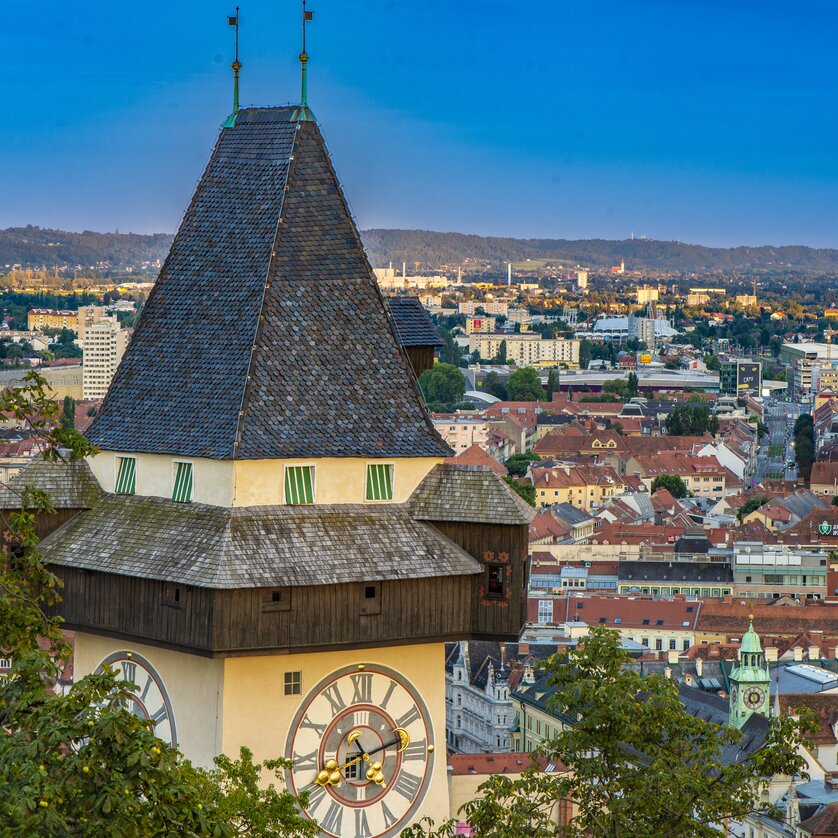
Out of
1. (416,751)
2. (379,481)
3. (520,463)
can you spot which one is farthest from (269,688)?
(520,463)

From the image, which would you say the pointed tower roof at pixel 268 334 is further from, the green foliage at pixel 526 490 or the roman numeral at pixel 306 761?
the green foliage at pixel 526 490

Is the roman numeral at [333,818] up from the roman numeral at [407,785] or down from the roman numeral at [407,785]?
down

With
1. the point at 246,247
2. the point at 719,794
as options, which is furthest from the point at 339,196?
the point at 719,794

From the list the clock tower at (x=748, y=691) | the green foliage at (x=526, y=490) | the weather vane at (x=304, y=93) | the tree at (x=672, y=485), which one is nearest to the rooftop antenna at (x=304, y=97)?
the weather vane at (x=304, y=93)

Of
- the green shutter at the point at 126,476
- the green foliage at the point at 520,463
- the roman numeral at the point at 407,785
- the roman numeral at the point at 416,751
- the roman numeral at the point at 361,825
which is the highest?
the green shutter at the point at 126,476

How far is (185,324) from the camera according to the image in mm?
20109

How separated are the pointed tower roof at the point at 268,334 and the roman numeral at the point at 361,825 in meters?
3.16

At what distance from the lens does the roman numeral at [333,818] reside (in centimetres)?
1953

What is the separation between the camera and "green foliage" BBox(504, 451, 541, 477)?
176375 mm

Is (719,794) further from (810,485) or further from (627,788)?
(810,485)

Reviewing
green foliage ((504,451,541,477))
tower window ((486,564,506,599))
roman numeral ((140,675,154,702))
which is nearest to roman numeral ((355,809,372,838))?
roman numeral ((140,675,154,702))

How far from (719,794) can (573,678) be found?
1.70m

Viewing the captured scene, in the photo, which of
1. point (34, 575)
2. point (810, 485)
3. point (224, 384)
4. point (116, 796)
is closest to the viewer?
point (116, 796)

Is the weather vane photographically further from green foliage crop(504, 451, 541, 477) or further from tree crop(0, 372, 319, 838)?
green foliage crop(504, 451, 541, 477)
